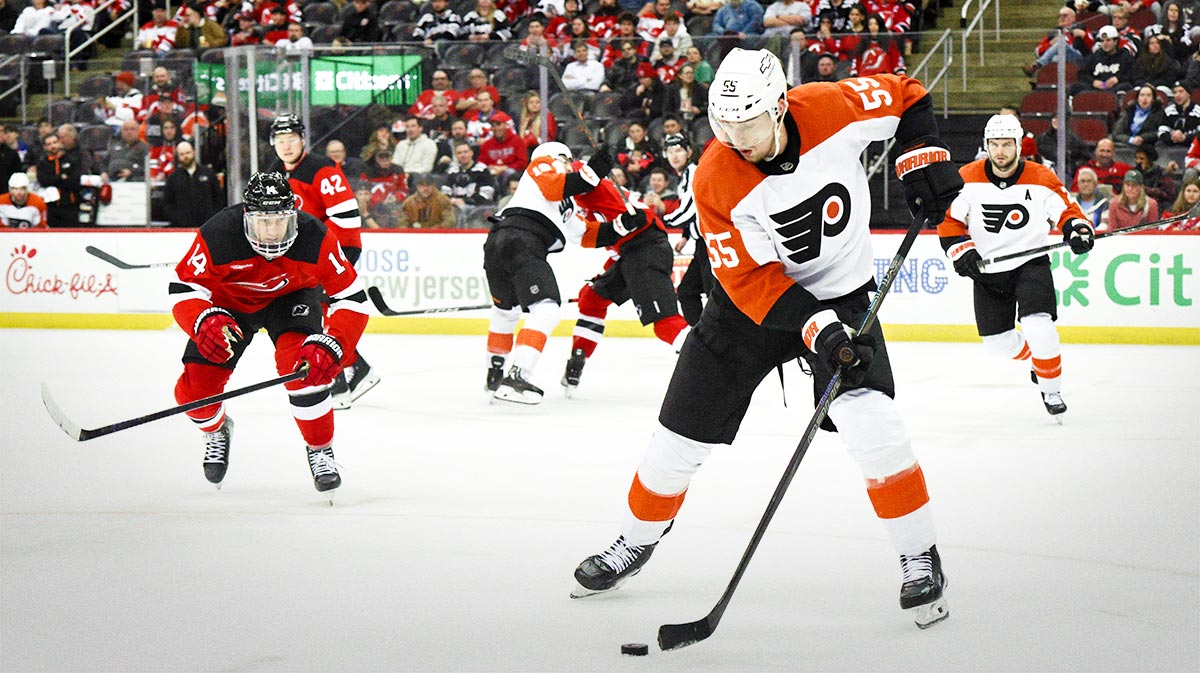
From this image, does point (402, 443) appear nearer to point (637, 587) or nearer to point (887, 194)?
point (637, 587)

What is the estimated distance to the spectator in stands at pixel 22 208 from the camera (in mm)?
10031

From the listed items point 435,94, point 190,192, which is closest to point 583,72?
point 435,94

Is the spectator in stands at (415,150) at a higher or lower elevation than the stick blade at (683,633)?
higher

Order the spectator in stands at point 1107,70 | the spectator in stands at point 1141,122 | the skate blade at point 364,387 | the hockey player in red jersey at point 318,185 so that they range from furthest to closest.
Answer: the spectator in stands at point 1107,70 → the spectator in stands at point 1141,122 → the skate blade at point 364,387 → the hockey player in red jersey at point 318,185

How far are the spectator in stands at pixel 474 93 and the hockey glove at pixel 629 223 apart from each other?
316 centimetres

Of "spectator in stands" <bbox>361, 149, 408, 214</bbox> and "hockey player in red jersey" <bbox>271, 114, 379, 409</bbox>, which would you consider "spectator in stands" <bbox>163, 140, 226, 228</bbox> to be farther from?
"hockey player in red jersey" <bbox>271, 114, 379, 409</bbox>

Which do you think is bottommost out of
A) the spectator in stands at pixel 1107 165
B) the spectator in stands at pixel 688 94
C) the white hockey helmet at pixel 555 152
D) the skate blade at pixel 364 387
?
the skate blade at pixel 364 387

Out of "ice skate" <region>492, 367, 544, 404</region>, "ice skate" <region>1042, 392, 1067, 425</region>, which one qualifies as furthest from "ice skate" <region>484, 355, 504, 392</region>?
"ice skate" <region>1042, 392, 1067, 425</region>

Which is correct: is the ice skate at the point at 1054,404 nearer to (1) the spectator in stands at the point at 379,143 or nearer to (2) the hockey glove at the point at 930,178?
(2) the hockey glove at the point at 930,178

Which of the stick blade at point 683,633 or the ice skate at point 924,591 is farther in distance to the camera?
the ice skate at point 924,591

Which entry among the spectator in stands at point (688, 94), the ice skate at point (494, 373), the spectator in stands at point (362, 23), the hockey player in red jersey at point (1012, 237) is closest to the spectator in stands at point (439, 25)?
the spectator in stands at point (362, 23)

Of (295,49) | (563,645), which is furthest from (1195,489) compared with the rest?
(295,49)

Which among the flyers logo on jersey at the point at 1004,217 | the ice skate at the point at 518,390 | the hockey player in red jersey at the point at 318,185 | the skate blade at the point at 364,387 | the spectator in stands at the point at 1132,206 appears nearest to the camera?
the flyers logo on jersey at the point at 1004,217

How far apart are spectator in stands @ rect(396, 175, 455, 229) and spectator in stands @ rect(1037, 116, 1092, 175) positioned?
3.82 m
